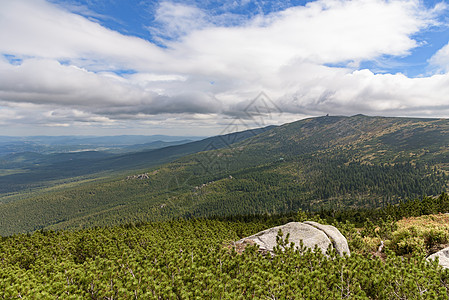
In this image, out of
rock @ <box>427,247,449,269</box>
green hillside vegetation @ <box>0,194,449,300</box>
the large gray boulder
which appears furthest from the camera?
the large gray boulder

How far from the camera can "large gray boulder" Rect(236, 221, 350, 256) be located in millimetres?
25438

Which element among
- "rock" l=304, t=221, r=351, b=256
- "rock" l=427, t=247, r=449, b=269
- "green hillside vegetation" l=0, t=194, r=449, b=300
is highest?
"green hillside vegetation" l=0, t=194, r=449, b=300

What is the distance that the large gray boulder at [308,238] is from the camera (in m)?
25.4

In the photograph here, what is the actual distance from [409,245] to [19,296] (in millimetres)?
33882

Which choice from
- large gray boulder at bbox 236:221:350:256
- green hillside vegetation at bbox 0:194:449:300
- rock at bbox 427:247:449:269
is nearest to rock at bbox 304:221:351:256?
large gray boulder at bbox 236:221:350:256

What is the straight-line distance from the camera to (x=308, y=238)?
25969 mm

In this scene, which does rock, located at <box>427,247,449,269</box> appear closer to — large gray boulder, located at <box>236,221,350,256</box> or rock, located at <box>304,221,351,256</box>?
large gray boulder, located at <box>236,221,350,256</box>

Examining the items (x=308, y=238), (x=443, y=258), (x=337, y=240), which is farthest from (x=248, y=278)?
(x=443, y=258)

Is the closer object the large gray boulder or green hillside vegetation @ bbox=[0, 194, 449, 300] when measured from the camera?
green hillside vegetation @ bbox=[0, 194, 449, 300]

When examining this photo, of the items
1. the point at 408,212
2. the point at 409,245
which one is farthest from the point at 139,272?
the point at 408,212

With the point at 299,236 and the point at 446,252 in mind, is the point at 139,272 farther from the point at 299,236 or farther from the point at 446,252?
the point at 446,252

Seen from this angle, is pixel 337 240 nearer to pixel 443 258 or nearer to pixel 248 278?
pixel 443 258

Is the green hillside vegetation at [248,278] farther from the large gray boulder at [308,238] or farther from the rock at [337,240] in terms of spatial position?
the large gray boulder at [308,238]

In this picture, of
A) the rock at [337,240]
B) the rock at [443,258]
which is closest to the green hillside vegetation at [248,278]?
the rock at [443,258]
